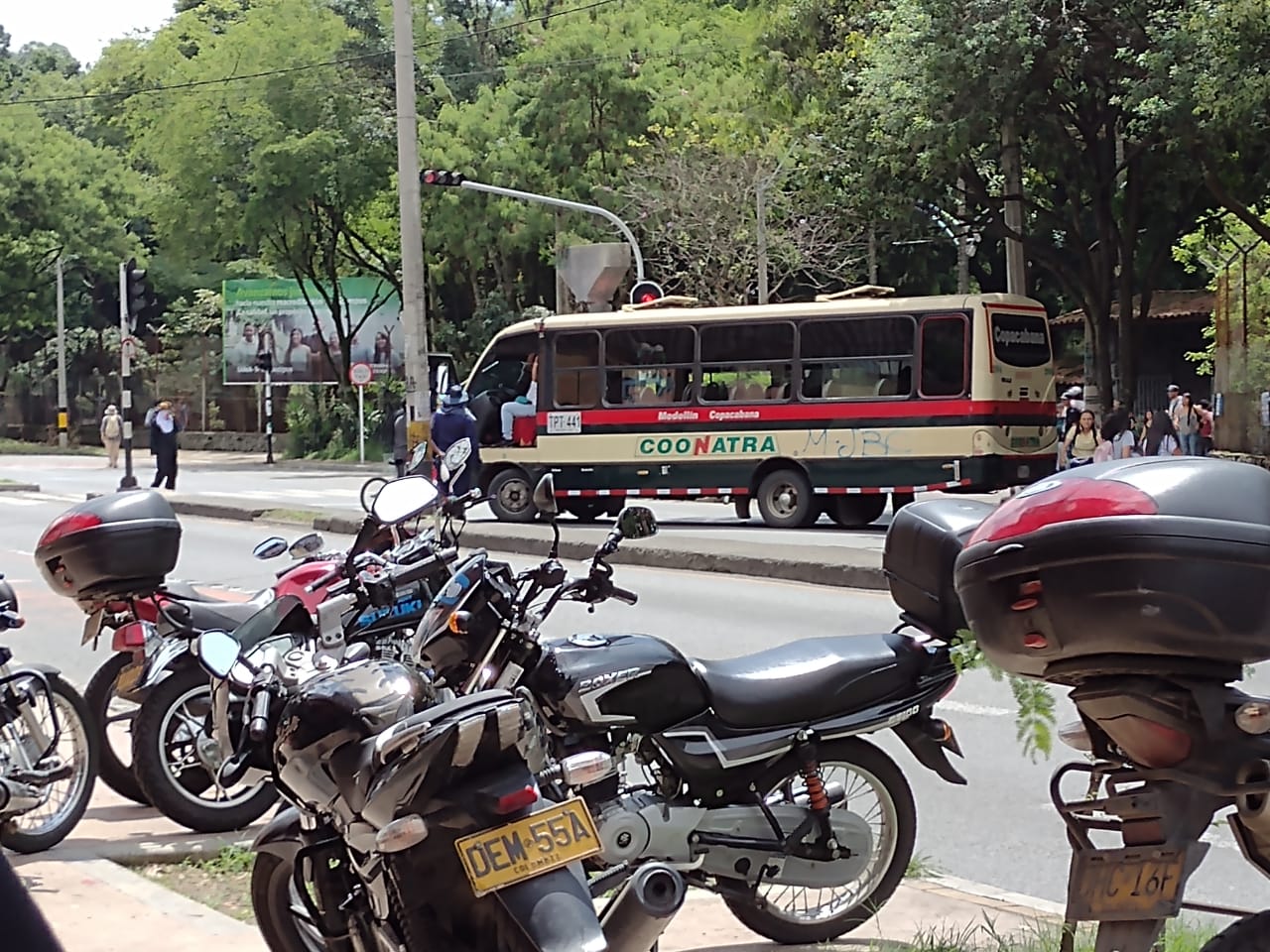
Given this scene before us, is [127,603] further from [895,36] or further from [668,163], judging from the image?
[668,163]

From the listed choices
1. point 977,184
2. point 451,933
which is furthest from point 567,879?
point 977,184

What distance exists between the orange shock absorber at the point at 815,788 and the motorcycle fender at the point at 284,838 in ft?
5.18

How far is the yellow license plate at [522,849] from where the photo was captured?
305 centimetres

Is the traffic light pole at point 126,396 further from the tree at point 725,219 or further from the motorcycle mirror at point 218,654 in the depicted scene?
the motorcycle mirror at point 218,654

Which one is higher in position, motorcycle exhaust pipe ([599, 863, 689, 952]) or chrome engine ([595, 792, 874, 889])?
motorcycle exhaust pipe ([599, 863, 689, 952])

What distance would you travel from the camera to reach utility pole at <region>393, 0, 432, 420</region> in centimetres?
1942

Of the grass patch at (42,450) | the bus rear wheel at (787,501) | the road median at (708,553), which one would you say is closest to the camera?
the road median at (708,553)

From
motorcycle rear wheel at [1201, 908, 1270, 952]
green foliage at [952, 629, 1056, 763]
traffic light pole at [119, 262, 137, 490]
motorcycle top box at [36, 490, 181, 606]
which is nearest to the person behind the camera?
motorcycle rear wheel at [1201, 908, 1270, 952]

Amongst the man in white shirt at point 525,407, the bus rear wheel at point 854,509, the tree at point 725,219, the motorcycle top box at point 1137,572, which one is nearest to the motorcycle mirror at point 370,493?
the motorcycle top box at point 1137,572

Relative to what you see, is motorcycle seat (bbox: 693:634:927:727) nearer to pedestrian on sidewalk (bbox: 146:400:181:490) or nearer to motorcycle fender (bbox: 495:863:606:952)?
motorcycle fender (bbox: 495:863:606:952)

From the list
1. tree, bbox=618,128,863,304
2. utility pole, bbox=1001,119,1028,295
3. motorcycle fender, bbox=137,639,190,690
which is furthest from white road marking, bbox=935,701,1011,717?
tree, bbox=618,128,863,304

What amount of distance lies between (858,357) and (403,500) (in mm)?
15702

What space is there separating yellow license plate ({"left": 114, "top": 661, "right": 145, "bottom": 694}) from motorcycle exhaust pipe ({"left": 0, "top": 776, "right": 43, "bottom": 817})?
59 cm

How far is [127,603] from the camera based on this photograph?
20.9 ft
